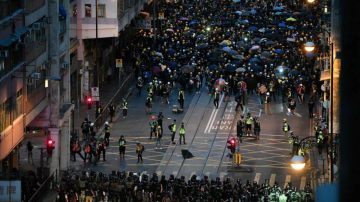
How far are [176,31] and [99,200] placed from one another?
248 feet

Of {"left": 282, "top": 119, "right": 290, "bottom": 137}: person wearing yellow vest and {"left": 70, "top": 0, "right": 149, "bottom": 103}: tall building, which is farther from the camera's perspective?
{"left": 70, "top": 0, "right": 149, "bottom": 103}: tall building

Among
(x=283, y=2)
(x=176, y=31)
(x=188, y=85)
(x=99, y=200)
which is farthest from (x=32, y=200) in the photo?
(x=283, y=2)

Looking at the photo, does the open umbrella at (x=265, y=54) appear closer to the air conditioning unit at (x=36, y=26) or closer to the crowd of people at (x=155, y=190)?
the air conditioning unit at (x=36, y=26)

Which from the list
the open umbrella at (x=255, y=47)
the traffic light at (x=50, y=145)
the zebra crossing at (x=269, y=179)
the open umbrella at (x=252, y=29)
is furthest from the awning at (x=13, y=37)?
the open umbrella at (x=252, y=29)

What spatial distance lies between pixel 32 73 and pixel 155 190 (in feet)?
32.7

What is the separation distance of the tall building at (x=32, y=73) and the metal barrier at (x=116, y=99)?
8940 millimetres

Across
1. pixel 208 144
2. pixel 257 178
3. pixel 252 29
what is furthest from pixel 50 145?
pixel 252 29

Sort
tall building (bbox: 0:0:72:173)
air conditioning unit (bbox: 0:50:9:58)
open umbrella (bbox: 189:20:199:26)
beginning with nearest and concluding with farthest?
air conditioning unit (bbox: 0:50:9:58) < tall building (bbox: 0:0:72:173) < open umbrella (bbox: 189:20:199:26)

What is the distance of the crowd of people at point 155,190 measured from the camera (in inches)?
1828

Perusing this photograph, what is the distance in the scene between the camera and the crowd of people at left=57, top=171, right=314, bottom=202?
46438mm

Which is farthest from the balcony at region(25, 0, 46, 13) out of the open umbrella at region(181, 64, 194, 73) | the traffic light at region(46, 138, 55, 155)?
the open umbrella at region(181, 64, 194, 73)

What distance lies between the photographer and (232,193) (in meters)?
47.1

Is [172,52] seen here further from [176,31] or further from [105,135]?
[105,135]

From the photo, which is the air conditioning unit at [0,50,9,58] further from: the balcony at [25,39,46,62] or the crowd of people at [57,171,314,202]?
the crowd of people at [57,171,314,202]
